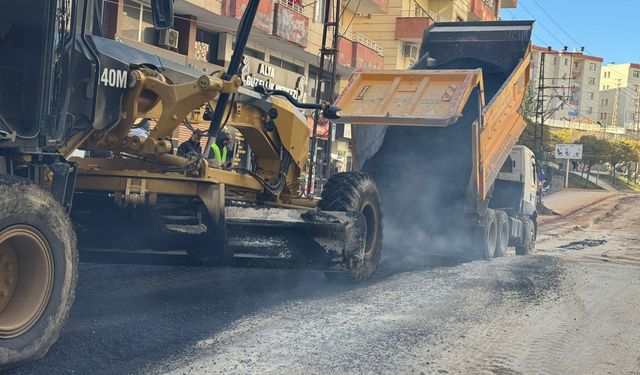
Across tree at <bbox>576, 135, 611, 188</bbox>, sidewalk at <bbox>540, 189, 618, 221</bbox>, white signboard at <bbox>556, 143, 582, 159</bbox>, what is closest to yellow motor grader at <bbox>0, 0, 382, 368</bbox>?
sidewalk at <bbox>540, 189, 618, 221</bbox>

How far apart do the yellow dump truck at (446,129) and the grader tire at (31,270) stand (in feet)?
24.2

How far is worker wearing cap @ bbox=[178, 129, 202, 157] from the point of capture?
6465mm

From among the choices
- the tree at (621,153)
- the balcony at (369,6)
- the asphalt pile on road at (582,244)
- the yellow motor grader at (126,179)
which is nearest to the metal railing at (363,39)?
the balcony at (369,6)

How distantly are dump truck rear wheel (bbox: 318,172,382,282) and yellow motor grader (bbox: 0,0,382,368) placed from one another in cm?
2

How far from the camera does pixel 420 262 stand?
440 inches

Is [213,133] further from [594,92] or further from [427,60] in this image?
[594,92]

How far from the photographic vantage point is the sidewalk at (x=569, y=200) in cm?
3591

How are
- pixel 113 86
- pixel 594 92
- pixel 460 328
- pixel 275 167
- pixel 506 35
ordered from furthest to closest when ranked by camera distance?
pixel 594 92, pixel 506 35, pixel 275 167, pixel 460 328, pixel 113 86

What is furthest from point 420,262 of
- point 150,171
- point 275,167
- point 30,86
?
point 30,86

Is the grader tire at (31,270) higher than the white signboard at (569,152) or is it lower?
lower

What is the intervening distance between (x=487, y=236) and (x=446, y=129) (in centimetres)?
233

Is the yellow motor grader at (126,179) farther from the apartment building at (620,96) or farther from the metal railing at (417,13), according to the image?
the apartment building at (620,96)

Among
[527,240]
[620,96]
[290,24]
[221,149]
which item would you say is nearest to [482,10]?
[290,24]

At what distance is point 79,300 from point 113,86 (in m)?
1.91
